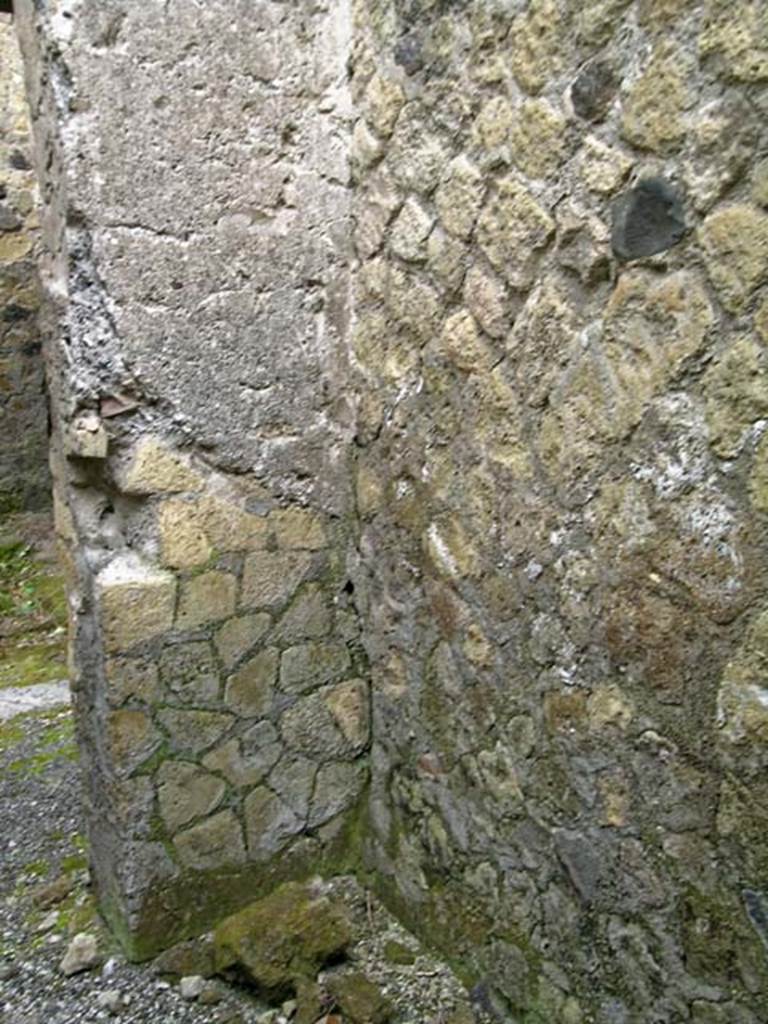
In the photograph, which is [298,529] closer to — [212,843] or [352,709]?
[352,709]

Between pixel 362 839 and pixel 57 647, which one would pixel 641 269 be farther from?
pixel 57 647

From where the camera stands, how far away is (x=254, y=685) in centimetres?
222

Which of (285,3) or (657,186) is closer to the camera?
(657,186)

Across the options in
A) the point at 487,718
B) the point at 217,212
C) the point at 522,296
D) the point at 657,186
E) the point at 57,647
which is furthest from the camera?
the point at 57,647

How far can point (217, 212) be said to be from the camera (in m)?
2.01

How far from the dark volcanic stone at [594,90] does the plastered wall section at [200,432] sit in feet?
2.56

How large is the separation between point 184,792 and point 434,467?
0.94 meters

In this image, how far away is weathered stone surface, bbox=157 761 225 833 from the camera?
2146 mm

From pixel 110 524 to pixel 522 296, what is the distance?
1037 millimetres

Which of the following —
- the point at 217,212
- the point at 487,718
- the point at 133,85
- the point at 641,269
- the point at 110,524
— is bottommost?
the point at 487,718

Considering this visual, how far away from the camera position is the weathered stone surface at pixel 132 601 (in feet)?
6.68

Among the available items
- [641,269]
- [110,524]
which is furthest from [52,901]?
[641,269]

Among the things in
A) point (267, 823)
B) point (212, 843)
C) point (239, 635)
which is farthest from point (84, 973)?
point (239, 635)

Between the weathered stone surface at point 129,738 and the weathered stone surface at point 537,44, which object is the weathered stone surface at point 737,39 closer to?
the weathered stone surface at point 537,44
